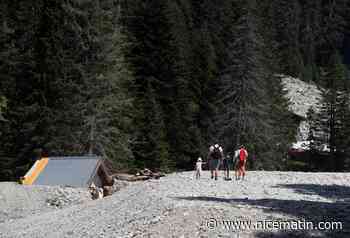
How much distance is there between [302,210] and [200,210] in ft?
8.21

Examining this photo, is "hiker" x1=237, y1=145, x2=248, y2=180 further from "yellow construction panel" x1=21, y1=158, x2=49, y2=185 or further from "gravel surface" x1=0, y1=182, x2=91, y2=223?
"yellow construction panel" x1=21, y1=158, x2=49, y2=185

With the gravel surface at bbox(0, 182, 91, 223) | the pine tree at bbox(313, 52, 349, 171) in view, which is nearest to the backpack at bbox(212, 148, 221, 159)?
the gravel surface at bbox(0, 182, 91, 223)

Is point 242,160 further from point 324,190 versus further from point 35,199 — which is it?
point 35,199

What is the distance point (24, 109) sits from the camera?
4359 cm

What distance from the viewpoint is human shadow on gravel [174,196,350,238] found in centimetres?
1337

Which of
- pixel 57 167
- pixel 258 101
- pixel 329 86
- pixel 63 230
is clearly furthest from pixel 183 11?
pixel 63 230

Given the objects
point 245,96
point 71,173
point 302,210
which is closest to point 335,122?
point 245,96

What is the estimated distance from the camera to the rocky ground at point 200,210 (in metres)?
14.6

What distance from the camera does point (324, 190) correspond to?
22516 millimetres

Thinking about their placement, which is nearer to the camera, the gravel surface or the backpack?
the backpack

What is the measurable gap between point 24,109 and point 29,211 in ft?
65.0

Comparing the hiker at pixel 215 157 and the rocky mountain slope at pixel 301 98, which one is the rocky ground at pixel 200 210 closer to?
the hiker at pixel 215 157

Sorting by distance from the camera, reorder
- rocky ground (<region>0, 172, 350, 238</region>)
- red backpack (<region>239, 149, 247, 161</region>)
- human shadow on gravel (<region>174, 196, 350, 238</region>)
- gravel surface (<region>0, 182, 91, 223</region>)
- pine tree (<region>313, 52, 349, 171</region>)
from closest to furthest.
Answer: human shadow on gravel (<region>174, 196, 350, 238</region>), rocky ground (<region>0, 172, 350, 238</region>), red backpack (<region>239, 149, 247, 161</region>), gravel surface (<region>0, 182, 91, 223</region>), pine tree (<region>313, 52, 349, 171</region>)

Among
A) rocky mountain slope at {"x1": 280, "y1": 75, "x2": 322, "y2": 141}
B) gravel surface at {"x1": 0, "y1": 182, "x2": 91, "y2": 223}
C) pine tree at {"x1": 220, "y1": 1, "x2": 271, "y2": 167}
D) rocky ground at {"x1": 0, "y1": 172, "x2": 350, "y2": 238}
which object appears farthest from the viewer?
rocky mountain slope at {"x1": 280, "y1": 75, "x2": 322, "y2": 141}
